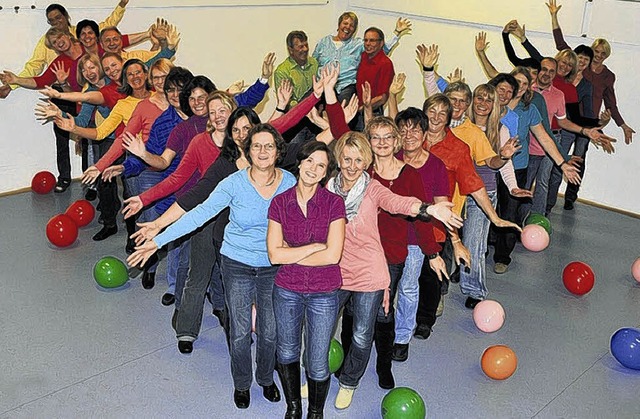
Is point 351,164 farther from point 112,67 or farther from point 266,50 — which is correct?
point 266,50

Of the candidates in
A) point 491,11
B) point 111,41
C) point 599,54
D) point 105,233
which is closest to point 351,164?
point 105,233

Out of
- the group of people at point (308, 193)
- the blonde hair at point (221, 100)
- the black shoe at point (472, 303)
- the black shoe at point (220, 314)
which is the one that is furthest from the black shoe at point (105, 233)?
the black shoe at point (472, 303)

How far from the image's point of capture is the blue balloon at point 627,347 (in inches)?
201

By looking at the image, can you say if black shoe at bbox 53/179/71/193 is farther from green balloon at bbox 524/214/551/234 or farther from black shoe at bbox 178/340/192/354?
green balloon at bbox 524/214/551/234

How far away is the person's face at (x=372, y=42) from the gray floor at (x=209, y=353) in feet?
8.01

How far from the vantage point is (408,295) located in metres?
4.93

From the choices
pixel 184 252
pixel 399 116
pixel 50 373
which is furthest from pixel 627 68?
pixel 50 373

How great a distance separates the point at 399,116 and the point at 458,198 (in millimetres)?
839

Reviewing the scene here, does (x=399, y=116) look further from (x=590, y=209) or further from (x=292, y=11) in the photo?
(x=292, y=11)

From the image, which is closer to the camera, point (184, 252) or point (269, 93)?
point (184, 252)

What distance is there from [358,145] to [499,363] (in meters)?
1.72

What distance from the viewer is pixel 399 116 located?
4668 mm

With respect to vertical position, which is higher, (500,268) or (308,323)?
(308,323)

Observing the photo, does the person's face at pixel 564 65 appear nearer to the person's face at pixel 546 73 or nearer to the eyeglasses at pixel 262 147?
the person's face at pixel 546 73
